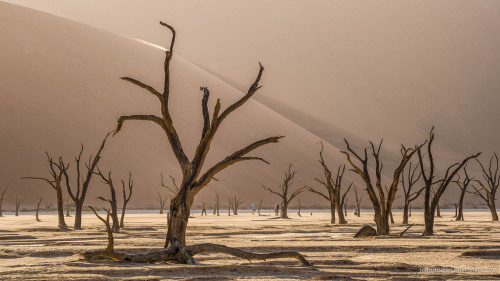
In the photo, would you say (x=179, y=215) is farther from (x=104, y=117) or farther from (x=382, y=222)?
(x=104, y=117)

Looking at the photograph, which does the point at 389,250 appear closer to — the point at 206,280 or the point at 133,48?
the point at 206,280

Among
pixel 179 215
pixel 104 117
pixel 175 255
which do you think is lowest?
pixel 175 255

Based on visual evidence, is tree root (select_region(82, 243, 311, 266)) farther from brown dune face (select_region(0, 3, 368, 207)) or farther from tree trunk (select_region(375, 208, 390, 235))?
brown dune face (select_region(0, 3, 368, 207))

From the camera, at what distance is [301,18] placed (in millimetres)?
153875

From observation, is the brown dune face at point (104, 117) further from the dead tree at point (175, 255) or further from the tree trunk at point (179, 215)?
the dead tree at point (175, 255)

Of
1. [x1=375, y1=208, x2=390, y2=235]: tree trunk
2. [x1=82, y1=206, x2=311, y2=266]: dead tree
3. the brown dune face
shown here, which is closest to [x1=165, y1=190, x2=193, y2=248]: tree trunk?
[x1=82, y1=206, x2=311, y2=266]: dead tree

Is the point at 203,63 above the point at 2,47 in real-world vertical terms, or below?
above

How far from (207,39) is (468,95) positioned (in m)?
51.8

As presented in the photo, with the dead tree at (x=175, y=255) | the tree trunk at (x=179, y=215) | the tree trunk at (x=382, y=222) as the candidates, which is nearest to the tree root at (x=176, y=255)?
the dead tree at (x=175, y=255)

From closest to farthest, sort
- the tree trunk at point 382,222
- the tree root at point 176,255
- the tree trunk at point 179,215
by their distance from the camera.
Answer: the tree root at point 176,255 → the tree trunk at point 179,215 → the tree trunk at point 382,222

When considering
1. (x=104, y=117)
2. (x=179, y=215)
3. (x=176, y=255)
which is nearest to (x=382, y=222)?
(x=179, y=215)

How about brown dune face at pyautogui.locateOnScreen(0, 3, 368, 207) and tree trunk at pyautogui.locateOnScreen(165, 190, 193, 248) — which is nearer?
tree trunk at pyautogui.locateOnScreen(165, 190, 193, 248)

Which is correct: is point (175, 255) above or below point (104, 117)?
below

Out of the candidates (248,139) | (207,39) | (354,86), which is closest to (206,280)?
(248,139)
